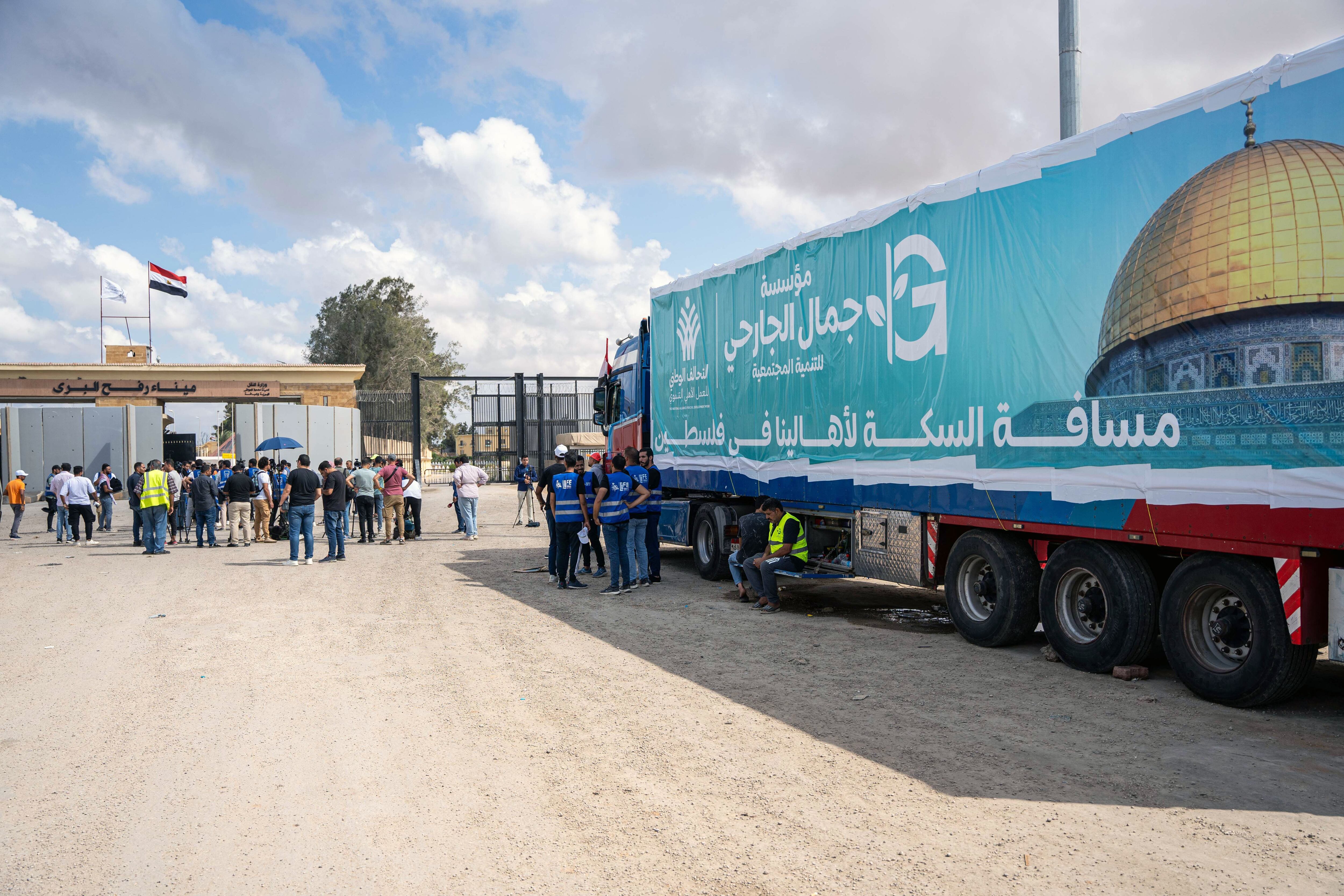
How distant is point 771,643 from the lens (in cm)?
834

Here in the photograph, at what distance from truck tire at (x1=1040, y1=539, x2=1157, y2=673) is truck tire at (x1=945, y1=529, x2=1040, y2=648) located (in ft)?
0.85

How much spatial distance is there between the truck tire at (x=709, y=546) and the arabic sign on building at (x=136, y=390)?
26.2 metres

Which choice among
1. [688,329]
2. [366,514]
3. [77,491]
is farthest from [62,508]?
[688,329]

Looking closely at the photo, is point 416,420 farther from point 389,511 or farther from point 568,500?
point 568,500

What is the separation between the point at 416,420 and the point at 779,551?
22.1m

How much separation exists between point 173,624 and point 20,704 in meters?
3.14

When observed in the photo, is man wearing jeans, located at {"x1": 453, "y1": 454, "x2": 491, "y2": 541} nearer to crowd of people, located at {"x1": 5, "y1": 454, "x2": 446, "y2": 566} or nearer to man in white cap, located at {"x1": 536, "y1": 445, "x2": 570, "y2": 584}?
crowd of people, located at {"x1": 5, "y1": 454, "x2": 446, "y2": 566}

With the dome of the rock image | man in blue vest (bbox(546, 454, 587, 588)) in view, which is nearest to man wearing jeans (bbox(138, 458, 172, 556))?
man in blue vest (bbox(546, 454, 587, 588))

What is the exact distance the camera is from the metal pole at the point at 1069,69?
10.8 metres

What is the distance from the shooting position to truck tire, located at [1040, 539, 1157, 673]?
6492 mm

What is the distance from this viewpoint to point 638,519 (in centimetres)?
1198

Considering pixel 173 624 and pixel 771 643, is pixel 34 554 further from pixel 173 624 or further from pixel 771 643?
pixel 771 643

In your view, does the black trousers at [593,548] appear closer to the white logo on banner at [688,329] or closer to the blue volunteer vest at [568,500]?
the blue volunteer vest at [568,500]

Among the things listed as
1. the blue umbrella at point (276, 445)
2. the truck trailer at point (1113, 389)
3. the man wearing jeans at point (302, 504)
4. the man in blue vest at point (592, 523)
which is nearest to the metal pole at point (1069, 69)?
the truck trailer at point (1113, 389)
